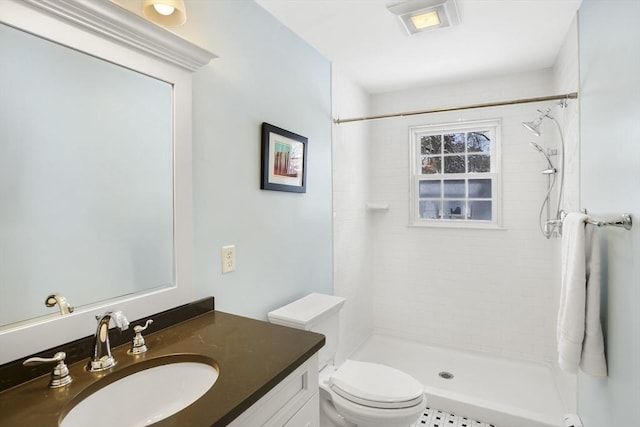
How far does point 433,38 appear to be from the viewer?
2229 millimetres

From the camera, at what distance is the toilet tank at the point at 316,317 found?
68.0 inches

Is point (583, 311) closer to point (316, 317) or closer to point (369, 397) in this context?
point (369, 397)

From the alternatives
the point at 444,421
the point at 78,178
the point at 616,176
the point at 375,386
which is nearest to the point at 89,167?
the point at 78,178

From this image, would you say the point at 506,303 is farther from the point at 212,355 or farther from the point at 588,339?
the point at 212,355

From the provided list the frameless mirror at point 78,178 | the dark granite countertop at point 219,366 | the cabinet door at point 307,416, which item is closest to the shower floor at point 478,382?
the cabinet door at point 307,416

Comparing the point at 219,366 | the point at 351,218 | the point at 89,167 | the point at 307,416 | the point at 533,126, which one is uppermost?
the point at 533,126

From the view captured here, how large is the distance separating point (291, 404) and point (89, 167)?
3.17 ft

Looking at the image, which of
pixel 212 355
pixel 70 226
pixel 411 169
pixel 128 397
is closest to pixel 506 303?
pixel 411 169

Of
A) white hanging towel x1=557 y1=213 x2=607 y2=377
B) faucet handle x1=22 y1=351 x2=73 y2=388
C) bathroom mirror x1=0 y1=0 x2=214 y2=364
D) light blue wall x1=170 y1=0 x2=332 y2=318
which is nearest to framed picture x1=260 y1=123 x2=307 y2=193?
light blue wall x1=170 y1=0 x2=332 y2=318

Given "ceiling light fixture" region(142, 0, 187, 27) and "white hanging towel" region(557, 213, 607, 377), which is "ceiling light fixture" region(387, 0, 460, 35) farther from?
"white hanging towel" region(557, 213, 607, 377)

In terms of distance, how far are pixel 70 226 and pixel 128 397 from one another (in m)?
0.53

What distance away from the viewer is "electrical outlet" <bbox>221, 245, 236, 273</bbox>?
1.54m

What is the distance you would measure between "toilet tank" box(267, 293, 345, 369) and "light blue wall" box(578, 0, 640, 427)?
4.03 feet

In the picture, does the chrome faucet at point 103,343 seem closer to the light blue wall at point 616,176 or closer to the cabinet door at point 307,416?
the cabinet door at point 307,416
